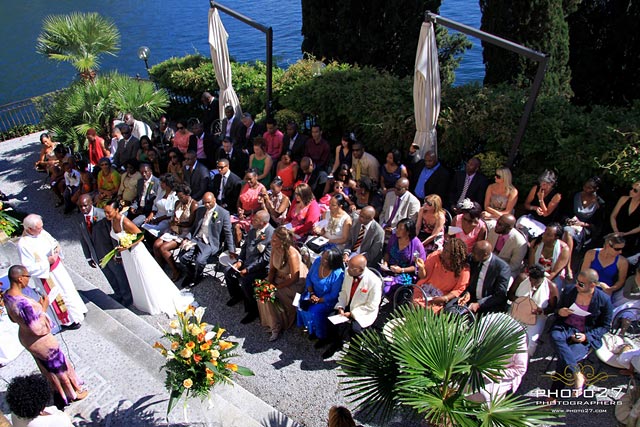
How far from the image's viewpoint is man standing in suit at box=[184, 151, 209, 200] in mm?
8820

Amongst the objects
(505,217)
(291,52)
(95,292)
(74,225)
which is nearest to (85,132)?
(74,225)

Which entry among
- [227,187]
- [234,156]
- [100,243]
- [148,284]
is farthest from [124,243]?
[234,156]

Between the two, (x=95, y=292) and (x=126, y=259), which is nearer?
(x=126, y=259)

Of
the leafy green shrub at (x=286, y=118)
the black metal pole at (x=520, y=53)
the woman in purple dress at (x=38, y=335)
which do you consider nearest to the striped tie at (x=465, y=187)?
the black metal pole at (x=520, y=53)

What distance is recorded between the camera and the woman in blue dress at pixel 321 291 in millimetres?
6047

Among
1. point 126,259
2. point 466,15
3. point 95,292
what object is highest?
point 126,259

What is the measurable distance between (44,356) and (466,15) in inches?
1248

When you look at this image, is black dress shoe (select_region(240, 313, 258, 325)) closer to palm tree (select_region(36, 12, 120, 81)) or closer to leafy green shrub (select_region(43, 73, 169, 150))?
leafy green shrub (select_region(43, 73, 169, 150))

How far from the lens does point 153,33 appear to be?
38.5 metres

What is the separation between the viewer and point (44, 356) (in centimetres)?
529

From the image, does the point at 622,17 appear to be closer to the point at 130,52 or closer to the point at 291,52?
the point at 291,52

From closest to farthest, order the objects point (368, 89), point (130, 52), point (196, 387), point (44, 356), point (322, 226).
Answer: point (196, 387)
point (44, 356)
point (322, 226)
point (368, 89)
point (130, 52)

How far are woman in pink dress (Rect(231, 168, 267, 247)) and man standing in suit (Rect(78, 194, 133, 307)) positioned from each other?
179 cm

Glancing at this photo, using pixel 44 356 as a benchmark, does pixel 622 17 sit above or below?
above
